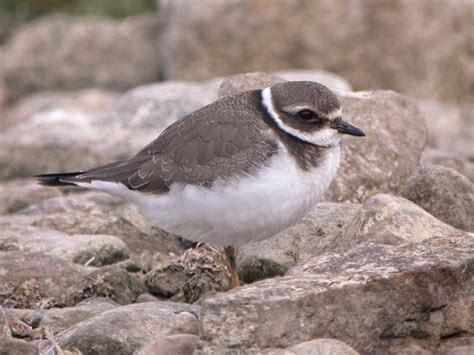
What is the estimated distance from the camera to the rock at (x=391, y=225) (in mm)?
6770

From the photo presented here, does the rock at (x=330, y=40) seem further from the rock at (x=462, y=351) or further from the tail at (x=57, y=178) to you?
the rock at (x=462, y=351)

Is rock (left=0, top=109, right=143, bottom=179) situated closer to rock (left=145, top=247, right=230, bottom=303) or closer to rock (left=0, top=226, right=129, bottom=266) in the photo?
rock (left=0, top=226, right=129, bottom=266)

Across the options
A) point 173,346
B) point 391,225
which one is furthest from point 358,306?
point 391,225

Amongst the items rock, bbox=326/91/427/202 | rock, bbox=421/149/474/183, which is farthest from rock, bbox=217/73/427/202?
rock, bbox=421/149/474/183


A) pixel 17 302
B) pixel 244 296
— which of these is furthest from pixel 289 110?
pixel 17 302

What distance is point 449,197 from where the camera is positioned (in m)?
7.91

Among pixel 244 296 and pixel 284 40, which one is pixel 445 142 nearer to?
pixel 284 40

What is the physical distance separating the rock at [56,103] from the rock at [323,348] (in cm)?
951

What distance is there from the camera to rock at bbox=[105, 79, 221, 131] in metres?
12.1

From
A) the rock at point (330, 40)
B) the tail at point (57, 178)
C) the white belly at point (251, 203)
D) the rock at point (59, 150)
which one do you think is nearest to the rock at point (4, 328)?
the white belly at point (251, 203)

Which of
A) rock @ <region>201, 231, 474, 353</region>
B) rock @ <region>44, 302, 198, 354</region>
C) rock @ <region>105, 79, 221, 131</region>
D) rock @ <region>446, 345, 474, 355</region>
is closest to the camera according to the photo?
rock @ <region>446, 345, 474, 355</region>

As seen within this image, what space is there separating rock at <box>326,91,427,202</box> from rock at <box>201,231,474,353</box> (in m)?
2.83

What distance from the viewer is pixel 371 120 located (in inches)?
360

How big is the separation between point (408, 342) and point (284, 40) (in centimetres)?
1010
